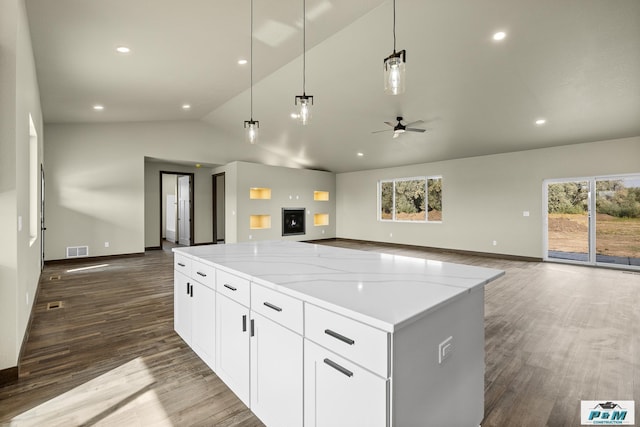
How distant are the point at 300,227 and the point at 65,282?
6.28 metres

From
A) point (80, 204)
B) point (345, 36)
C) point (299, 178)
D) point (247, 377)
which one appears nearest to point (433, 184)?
point (299, 178)

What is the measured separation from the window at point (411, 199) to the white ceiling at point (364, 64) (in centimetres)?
183

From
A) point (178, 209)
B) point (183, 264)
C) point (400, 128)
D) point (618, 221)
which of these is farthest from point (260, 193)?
point (618, 221)

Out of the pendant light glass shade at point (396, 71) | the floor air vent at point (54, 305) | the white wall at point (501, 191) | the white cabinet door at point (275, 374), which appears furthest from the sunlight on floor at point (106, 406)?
the white wall at point (501, 191)

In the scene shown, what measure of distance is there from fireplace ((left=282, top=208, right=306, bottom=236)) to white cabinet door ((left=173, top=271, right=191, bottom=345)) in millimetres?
6779

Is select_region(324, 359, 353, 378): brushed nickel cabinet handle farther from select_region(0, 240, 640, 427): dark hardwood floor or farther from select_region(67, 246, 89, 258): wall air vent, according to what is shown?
select_region(67, 246, 89, 258): wall air vent

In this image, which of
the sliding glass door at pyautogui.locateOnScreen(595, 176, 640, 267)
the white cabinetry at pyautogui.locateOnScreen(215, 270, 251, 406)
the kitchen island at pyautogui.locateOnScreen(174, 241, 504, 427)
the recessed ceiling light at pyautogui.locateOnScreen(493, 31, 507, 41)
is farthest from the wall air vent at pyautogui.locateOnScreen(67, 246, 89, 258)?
the sliding glass door at pyautogui.locateOnScreen(595, 176, 640, 267)

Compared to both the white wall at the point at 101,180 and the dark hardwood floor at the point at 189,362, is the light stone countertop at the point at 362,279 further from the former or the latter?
the white wall at the point at 101,180

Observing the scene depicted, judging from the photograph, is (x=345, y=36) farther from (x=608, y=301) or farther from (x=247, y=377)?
(x=608, y=301)

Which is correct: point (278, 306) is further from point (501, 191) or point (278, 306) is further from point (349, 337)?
point (501, 191)

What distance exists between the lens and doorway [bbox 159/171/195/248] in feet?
29.9

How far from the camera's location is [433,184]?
28.7 ft

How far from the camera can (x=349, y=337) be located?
3.76ft

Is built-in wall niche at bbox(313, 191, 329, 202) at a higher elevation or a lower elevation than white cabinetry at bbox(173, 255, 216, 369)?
higher
